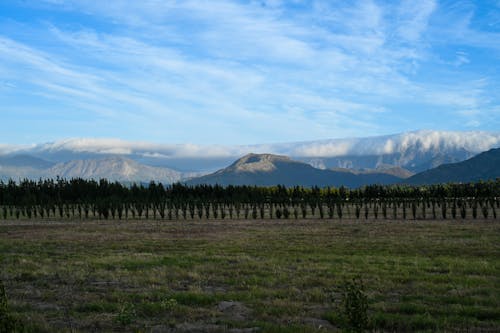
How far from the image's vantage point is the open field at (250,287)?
1328 centimetres

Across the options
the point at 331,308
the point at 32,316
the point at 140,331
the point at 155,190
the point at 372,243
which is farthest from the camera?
the point at 155,190

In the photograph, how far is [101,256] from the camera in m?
28.5

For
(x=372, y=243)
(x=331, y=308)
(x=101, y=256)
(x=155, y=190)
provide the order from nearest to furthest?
1. (x=331, y=308)
2. (x=101, y=256)
3. (x=372, y=243)
4. (x=155, y=190)

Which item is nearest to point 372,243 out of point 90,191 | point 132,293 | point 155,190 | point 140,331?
point 132,293

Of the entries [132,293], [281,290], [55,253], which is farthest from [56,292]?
[55,253]

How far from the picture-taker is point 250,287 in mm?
18250

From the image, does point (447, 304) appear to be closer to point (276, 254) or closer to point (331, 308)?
point (331, 308)

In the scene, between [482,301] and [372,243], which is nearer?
[482,301]

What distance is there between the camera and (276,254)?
1131 inches

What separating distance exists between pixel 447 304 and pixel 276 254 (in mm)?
14361

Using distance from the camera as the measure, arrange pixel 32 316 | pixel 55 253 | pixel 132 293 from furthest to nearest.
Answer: pixel 55 253 < pixel 132 293 < pixel 32 316

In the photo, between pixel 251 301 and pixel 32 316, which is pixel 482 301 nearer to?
pixel 251 301

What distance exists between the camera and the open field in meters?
13.3

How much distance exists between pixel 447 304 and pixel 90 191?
143m
